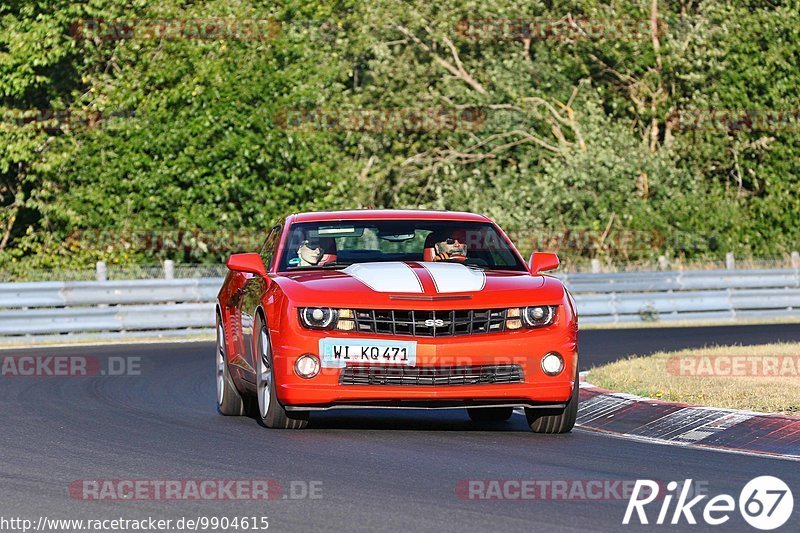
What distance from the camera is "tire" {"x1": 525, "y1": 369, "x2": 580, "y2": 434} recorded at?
10547mm

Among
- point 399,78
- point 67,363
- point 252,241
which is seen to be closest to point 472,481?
point 67,363

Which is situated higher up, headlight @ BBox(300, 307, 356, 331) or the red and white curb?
headlight @ BBox(300, 307, 356, 331)

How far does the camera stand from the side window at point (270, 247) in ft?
38.5

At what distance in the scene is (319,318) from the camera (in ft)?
33.3

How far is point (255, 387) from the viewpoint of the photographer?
11.1 metres

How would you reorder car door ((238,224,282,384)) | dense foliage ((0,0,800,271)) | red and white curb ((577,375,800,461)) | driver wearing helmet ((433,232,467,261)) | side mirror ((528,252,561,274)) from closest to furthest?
red and white curb ((577,375,800,461)) < car door ((238,224,282,384)) < side mirror ((528,252,561,274)) < driver wearing helmet ((433,232,467,261)) < dense foliage ((0,0,800,271))

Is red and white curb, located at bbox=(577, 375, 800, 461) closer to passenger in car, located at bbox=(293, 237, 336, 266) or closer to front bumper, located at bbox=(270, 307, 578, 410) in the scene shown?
front bumper, located at bbox=(270, 307, 578, 410)

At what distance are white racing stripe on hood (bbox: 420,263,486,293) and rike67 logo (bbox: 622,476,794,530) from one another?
2.53m

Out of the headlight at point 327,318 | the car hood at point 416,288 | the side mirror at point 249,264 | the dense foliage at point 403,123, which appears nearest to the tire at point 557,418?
the car hood at point 416,288

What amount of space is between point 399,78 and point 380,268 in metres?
31.2

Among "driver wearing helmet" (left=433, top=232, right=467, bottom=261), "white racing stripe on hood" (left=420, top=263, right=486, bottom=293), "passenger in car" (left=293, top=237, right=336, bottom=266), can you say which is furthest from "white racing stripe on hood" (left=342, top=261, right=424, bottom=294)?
"driver wearing helmet" (left=433, top=232, right=467, bottom=261)

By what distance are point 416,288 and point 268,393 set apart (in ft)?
4.36

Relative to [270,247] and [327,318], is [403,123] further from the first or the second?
[327,318]

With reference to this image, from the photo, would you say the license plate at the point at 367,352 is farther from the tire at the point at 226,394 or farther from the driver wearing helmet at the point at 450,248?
the tire at the point at 226,394
